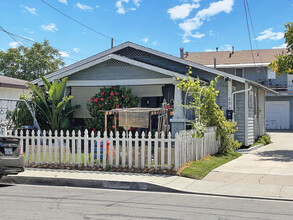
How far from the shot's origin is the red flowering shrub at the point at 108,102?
14219 millimetres

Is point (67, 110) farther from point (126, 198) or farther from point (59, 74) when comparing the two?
point (126, 198)

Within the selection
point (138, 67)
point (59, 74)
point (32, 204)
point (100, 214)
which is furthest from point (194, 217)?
point (59, 74)

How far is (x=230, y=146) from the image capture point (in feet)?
45.3

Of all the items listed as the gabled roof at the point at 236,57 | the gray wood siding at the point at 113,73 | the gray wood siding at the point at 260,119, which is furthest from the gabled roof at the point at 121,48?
the gabled roof at the point at 236,57

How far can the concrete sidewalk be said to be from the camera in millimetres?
7699

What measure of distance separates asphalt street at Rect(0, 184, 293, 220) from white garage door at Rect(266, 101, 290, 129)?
26198 mm

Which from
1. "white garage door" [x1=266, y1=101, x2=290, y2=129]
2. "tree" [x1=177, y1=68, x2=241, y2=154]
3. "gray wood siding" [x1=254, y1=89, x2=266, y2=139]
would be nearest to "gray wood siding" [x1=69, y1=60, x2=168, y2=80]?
"tree" [x1=177, y1=68, x2=241, y2=154]

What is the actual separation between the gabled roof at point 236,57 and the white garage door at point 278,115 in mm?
4082

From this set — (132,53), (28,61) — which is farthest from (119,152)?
(28,61)

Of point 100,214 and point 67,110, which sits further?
point 67,110

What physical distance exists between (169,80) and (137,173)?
18.8ft

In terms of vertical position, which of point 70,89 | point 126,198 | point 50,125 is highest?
point 70,89

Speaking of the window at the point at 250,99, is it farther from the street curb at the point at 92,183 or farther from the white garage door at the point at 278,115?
the white garage door at the point at 278,115

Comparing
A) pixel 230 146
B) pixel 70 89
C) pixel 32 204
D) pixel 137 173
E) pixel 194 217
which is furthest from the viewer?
pixel 70 89
